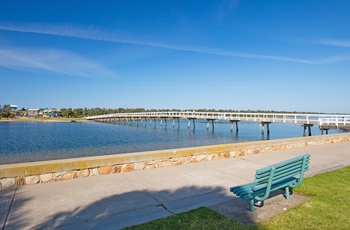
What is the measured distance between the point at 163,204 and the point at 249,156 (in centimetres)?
563

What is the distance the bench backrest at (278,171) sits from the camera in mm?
3696

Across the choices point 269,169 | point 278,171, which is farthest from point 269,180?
point 278,171

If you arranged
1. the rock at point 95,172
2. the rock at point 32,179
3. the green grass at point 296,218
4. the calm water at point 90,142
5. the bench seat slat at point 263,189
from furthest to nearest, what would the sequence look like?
the calm water at point 90,142
the rock at point 95,172
the rock at point 32,179
the bench seat slat at point 263,189
the green grass at point 296,218

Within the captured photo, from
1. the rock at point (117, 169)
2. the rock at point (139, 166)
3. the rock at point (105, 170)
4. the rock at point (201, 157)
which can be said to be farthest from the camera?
the rock at point (201, 157)

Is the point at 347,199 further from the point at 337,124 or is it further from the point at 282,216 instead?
the point at 337,124

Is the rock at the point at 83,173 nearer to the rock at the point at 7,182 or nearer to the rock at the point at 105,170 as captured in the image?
the rock at the point at 105,170

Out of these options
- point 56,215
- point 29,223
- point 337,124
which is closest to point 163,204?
point 56,215

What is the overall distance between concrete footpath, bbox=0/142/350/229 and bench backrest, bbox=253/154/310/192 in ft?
1.68

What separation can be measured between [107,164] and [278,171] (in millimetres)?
4262

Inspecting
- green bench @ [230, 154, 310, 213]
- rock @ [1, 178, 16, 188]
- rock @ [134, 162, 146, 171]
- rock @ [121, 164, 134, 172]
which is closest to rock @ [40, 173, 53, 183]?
rock @ [1, 178, 16, 188]

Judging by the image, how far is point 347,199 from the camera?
435 centimetres

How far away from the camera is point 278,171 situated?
3908mm

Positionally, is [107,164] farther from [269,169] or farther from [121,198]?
[269,169]

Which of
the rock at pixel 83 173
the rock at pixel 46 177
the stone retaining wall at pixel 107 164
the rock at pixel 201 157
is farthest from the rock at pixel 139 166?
the rock at pixel 46 177
